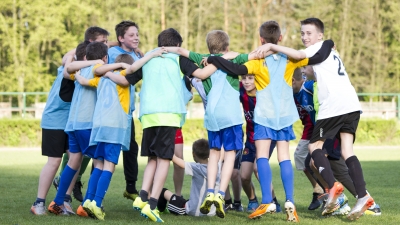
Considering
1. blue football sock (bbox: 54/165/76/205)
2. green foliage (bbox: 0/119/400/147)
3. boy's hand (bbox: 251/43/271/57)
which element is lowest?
green foliage (bbox: 0/119/400/147)

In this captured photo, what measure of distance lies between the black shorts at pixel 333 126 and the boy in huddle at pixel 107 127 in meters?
1.87

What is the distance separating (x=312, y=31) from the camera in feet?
23.3

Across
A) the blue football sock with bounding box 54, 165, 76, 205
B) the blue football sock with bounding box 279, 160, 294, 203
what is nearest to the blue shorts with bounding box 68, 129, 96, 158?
the blue football sock with bounding box 54, 165, 76, 205

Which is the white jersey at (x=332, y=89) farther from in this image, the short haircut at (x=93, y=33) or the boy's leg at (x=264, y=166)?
the short haircut at (x=93, y=33)

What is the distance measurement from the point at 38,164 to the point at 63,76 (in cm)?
899

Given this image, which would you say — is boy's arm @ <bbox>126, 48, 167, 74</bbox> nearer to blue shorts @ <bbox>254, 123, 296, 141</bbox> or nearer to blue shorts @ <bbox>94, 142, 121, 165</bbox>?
blue shorts @ <bbox>94, 142, 121, 165</bbox>

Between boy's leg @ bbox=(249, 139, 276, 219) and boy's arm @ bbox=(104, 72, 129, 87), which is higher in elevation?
boy's arm @ bbox=(104, 72, 129, 87)

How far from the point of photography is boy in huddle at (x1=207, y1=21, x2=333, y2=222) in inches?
264

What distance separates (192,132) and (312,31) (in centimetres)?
1970

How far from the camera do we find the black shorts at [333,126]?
22.5 feet

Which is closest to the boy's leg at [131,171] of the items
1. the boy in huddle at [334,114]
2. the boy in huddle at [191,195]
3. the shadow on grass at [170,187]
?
the shadow on grass at [170,187]

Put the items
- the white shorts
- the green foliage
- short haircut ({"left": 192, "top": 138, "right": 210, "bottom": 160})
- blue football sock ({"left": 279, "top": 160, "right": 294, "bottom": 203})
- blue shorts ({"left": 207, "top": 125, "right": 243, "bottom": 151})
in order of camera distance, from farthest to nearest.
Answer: the green foliage < the white shorts < short haircut ({"left": 192, "top": 138, "right": 210, "bottom": 160}) < blue shorts ({"left": 207, "top": 125, "right": 243, "bottom": 151}) < blue football sock ({"left": 279, "top": 160, "right": 294, "bottom": 203})

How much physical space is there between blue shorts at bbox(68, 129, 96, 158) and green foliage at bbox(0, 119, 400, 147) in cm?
1774

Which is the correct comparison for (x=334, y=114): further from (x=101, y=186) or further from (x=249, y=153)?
(x=101, y=186)
